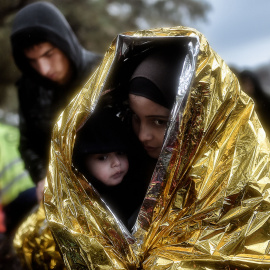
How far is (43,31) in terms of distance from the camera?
1.40m

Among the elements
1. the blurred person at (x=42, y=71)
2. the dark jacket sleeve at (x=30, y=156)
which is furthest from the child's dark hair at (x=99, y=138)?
the dark jacket sleeve at (x=30, y=156)

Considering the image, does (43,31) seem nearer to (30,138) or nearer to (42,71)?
(42,71)

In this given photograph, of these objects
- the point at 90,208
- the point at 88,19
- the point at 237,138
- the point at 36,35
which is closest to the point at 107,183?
the point at 90,208

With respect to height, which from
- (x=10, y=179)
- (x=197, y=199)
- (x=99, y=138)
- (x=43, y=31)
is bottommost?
(x=10, y=179)

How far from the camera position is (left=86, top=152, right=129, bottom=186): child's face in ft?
3.12

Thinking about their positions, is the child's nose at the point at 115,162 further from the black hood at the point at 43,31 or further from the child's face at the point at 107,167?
the black hood at the point at 43,31

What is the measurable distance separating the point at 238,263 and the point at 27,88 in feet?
3.86

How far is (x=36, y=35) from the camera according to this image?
141cm

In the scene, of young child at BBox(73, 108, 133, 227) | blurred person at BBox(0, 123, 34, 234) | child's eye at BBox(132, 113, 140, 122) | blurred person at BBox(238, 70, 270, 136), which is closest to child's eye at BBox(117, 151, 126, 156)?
young child at BBox(73, 108, 133, 227)

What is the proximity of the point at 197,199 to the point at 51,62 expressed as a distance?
3.00 ft

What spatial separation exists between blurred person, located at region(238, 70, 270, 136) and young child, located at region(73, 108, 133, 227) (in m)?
0.48

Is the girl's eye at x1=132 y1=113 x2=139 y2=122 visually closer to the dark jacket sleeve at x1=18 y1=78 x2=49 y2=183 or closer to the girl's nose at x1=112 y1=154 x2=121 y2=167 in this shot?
the girl's nose at x1=112 y1=154 x2=121 y2=167

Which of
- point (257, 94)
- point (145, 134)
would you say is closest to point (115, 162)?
point (145, 134)

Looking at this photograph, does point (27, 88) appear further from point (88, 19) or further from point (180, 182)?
point (180, 182)
